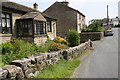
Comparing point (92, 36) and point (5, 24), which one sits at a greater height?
point (5, 24)

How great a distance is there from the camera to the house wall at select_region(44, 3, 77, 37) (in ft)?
131

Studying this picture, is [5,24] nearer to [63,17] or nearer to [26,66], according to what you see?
[26,66]

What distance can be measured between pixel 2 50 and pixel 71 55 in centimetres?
488

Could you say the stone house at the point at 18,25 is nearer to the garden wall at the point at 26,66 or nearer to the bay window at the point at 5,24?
the bay window at the point at 5,24

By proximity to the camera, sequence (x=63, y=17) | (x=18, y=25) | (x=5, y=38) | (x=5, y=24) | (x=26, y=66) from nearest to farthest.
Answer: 1. (x=26, y=66)
2. (x=5, y=38)
3. (x=5, y=24)
4. (x=18, y=25)
5. (x=63, y=17)

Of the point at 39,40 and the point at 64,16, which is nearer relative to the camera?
the point at 39,40

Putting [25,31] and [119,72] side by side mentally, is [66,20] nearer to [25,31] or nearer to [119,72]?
[25,31]

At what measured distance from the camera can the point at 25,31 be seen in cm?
1831

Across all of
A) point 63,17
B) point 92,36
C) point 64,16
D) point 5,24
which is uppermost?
point 64,16

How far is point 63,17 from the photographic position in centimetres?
4075

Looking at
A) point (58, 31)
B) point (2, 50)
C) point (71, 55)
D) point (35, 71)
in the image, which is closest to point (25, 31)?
point (2, 50)

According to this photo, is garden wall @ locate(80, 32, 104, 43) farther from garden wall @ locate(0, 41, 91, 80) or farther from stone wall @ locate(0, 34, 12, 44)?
garden wall @ locate(0, 41, 91, 80)

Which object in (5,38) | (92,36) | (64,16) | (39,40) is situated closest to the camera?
(5,38)

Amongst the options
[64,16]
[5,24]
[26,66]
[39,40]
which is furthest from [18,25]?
[64,16]
